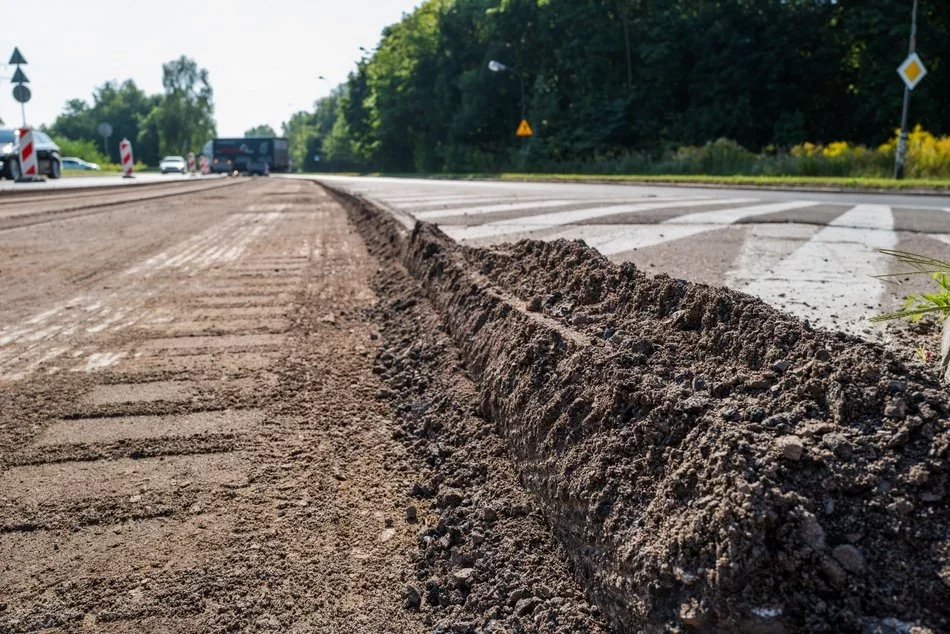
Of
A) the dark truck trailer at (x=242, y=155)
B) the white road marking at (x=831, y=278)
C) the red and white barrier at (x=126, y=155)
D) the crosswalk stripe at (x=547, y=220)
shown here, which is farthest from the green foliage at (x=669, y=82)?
the red and white barrier at (x=126, y=155)

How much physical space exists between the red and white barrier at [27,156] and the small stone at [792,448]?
952 inches

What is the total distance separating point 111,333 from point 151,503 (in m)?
2.17

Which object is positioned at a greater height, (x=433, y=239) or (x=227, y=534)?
(x=433, y=239)

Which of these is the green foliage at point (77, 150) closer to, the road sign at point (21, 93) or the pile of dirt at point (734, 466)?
the road sign at point (21, 93)

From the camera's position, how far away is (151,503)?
86.7 inches

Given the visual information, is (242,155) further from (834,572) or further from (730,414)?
(834,572)

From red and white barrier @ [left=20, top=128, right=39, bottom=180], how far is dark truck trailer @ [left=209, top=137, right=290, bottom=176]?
28.6 m

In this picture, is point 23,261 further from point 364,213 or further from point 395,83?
point 395,83

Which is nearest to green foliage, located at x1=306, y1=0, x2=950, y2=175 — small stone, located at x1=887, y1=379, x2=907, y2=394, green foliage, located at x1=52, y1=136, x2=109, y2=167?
small stone, located at x1=887, y1=379, x2=907, y2=394

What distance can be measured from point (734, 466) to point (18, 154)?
25714mm

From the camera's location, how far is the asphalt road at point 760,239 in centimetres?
374

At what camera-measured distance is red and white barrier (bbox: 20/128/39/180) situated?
21.2 meters

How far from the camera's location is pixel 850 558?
128 centimetres

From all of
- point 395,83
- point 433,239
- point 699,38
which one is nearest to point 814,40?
point 699,38
